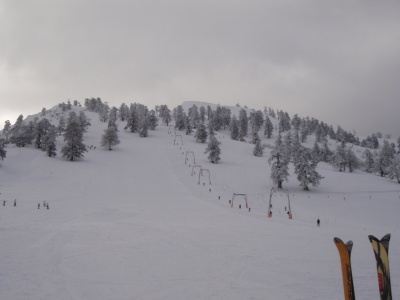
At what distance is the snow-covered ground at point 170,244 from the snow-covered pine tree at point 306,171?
632 centimetres

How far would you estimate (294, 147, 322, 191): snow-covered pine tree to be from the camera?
59.5m

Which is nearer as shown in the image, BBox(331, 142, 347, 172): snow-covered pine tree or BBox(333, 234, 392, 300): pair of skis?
BBox(333, 234, 392, 300): pair of skis

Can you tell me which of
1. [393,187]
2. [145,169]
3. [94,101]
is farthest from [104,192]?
→ [94,101]

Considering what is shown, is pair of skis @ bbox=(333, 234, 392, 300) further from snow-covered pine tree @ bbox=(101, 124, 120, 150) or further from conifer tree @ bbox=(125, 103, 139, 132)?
conifer tree @ bbox=(125, 103, 139, 132)

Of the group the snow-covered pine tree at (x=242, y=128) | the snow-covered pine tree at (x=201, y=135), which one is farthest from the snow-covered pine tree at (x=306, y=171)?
the snow-covered pine tree at (x=242, y=128)

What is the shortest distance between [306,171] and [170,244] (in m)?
46.8

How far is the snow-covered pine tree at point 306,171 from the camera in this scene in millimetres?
59500

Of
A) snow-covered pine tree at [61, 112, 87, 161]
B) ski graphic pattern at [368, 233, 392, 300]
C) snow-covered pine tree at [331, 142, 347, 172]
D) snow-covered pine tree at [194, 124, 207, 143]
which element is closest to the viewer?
ski graphic pattern at [368, 233, 392, 300]

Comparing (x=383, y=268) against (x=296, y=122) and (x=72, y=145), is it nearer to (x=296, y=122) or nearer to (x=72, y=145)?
(x=72, y=145)

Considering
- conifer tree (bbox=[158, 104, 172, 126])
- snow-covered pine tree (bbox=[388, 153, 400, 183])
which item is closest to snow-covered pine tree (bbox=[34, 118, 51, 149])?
conifer tree (bbox=[158, 104, 172, 126])

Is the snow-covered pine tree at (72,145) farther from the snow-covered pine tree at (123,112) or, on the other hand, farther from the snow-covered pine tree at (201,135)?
the snow-covered pine tree at (123,112)

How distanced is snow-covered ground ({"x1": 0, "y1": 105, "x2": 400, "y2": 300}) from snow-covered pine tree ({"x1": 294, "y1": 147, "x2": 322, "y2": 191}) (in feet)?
20.7

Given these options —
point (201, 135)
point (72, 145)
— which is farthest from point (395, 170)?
point (72, 145)

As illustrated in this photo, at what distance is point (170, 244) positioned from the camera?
61.7 feet
